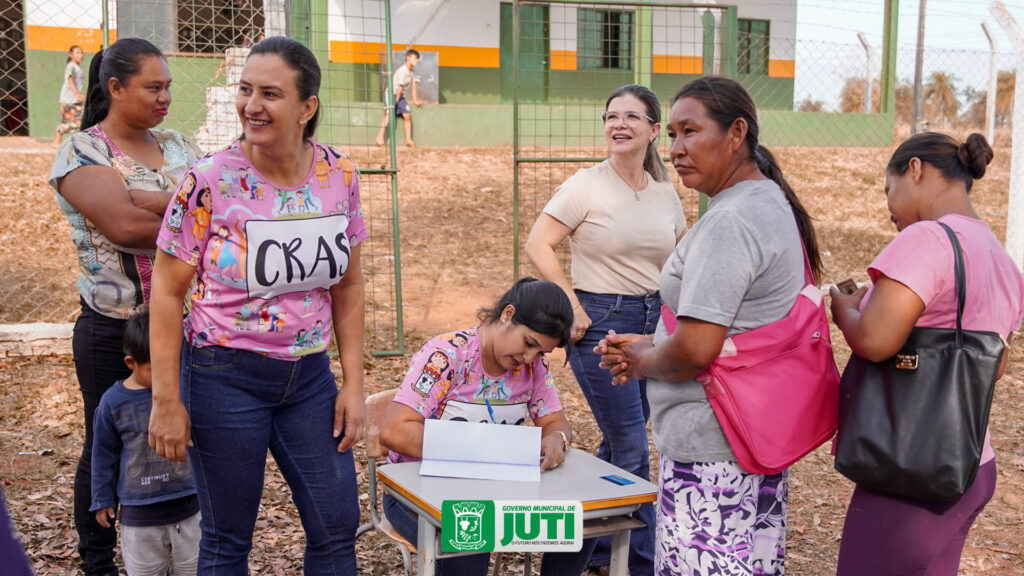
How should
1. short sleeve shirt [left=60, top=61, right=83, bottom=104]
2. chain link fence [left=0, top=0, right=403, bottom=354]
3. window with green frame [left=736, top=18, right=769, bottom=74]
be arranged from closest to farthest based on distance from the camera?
1. chain link fence [left=0, top=0, right=403, bottom=354]
2. short sleeve shirt [left=60, top=61, right=83, bottom=104]
3. window with green frame [left=736, top=18, right=769, bottom=74]

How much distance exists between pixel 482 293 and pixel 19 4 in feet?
37.1

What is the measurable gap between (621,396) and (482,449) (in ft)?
3.39

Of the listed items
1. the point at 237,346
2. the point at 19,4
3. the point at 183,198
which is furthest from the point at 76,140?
the point at 19,4

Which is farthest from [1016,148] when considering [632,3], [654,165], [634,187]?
[634,187]

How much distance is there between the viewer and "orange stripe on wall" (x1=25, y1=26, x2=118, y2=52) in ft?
43.3

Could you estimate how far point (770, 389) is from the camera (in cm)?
225

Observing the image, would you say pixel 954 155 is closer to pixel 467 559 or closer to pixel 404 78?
pixel 467 559

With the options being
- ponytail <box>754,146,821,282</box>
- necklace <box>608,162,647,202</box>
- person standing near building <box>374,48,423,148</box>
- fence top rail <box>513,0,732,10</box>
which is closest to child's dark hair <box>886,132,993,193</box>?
ponytail <box>754,146,821,282</box>

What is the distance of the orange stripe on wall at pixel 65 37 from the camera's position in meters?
13.2

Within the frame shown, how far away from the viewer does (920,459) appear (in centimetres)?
217

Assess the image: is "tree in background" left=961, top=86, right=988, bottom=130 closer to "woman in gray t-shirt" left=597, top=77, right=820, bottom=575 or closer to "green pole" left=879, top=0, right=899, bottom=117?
"green pole" left=879, top=0, right=899, bottom=117

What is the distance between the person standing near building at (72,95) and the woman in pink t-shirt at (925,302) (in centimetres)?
1221

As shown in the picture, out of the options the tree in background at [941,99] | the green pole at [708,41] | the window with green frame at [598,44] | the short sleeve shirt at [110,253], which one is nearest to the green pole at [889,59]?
the window with green frame at [598,44]

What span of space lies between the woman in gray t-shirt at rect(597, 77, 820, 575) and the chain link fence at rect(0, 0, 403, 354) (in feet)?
11.6
